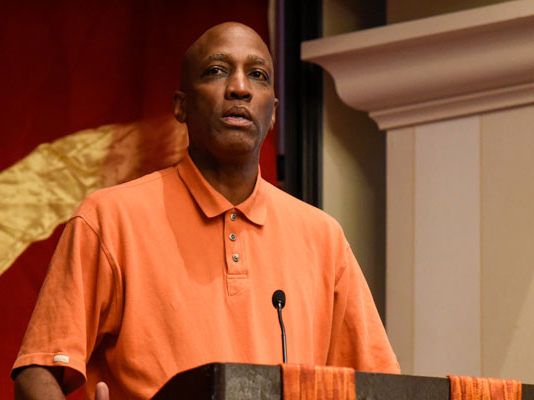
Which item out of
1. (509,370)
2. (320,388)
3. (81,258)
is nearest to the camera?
(320,388)

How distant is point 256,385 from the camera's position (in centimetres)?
143

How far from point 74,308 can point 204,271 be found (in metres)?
0.23

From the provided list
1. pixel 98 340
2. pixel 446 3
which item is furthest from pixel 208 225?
pixel 446 3

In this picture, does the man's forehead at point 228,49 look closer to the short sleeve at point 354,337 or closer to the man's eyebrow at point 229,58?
the man's eyebrow at point 229,58

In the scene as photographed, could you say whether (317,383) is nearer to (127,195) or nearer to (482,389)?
(482,389)

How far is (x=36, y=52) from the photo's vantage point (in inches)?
120

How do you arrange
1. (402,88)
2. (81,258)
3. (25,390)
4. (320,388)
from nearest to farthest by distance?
(320,388) → (25,390) → (81,258) → (402,88)

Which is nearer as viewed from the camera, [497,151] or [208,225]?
[208,225]

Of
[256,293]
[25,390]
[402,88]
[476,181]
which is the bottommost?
[25,390]

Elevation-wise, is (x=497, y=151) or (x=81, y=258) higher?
(x=497, y=151)

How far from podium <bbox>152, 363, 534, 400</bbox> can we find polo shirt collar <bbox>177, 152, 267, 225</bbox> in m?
0.50

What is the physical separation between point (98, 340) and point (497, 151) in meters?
1.63

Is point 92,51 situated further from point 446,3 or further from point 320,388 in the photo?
point 320,388

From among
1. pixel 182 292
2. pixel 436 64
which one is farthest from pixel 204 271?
pixel 436 64
